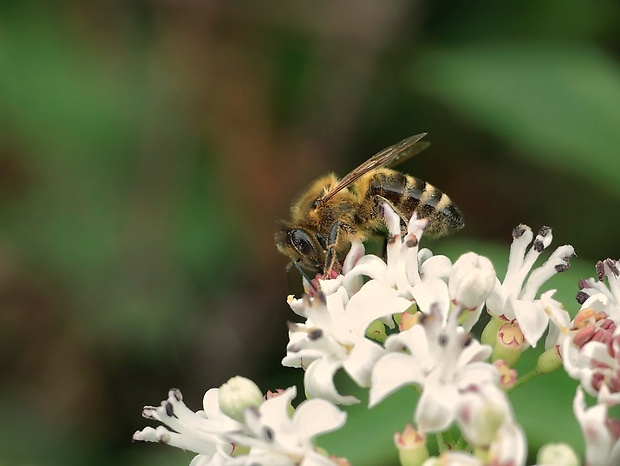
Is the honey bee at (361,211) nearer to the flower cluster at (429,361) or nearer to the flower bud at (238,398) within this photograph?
the flower cluster at (429,361)

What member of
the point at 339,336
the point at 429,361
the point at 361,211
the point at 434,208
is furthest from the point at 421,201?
the point at 429,361

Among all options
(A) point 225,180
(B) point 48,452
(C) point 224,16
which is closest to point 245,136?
(A) point 225,180

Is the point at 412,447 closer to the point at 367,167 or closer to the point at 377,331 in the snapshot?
the point at 377,331

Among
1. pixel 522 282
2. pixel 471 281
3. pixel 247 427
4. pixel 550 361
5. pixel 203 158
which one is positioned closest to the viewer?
pixel 247 427

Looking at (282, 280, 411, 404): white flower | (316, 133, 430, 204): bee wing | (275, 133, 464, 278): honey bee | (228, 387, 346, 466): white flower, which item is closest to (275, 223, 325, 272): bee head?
(275, 133, 464, 278): honey bee

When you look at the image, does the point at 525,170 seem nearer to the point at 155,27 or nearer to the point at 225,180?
the point at 225,180
